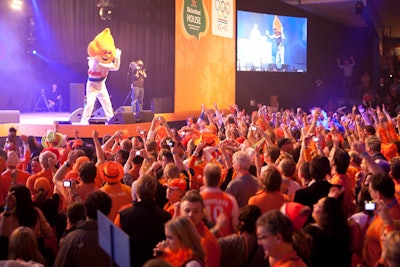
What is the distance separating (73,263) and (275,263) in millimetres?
1356

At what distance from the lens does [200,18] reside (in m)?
17.9

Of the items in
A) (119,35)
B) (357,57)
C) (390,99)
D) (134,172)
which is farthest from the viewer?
(357,57)

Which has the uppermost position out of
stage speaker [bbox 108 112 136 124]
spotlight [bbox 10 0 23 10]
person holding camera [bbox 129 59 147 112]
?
spotlight [bbox 10 0 23 10]

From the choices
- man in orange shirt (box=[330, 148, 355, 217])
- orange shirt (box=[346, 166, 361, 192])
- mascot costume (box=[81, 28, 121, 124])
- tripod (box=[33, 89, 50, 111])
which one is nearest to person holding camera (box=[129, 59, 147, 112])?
mascot costume (box=[81, 28, 121, 124])

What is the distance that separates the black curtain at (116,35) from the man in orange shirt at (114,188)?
1237cm

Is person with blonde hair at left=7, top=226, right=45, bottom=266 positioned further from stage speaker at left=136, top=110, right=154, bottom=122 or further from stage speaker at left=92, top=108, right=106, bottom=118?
stage speaker at left=92, top=108, right=106, bottom=118

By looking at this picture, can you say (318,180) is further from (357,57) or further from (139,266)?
(357,57)

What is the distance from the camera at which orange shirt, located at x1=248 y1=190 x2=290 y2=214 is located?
415 cm

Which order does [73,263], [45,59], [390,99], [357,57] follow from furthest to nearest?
[357,57], [390,99], [45,59], [73,263]

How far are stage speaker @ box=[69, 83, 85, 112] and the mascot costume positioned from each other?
2861 millimetres

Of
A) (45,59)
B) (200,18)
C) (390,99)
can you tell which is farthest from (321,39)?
(45,59)

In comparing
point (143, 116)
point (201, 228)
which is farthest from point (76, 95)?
point (201, 228)

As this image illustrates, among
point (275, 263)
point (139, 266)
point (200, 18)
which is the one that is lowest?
point (139, 266)

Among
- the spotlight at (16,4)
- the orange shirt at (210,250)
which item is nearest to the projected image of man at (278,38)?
the spotlight at (16,4)
